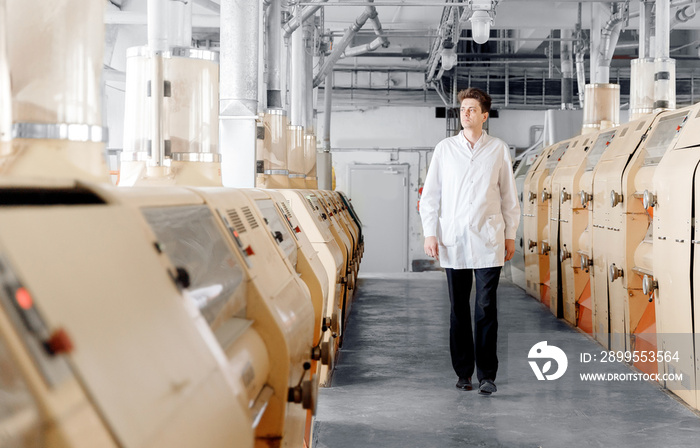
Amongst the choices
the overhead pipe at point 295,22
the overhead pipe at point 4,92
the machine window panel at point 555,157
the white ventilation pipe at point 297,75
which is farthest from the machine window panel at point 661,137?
the white ventilation pipe at point 297,75

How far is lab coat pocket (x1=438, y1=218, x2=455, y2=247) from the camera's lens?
159 inches

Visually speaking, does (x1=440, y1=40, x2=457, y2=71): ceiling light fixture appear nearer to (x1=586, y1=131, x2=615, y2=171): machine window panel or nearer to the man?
(x1=586, y1=131, x2=615, y2=171): machine window panel

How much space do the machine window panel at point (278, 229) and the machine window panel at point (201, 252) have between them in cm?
87

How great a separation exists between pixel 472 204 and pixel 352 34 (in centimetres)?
608

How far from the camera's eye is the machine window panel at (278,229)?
9.30ft

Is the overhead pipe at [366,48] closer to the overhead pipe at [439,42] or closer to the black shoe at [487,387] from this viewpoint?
the overhead pipe at [439,42]

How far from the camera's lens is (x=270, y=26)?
6.10 m

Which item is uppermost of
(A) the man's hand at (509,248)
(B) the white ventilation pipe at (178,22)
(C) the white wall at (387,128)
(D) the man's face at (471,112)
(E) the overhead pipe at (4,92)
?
(C) the white wall at (387,128)

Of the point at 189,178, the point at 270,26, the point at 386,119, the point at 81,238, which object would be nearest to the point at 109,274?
the point at 81,238

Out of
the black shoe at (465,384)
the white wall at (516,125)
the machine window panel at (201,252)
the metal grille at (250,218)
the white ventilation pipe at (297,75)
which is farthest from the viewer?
the white wall at (516,125)

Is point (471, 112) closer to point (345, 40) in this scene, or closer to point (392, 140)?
point (345, 40)

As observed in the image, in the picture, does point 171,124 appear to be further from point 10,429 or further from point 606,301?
point 606,301

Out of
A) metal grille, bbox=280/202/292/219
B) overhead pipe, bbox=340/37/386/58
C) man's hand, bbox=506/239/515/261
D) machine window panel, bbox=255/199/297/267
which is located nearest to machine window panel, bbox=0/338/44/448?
machine window panel, bbox=255/199/297/267
